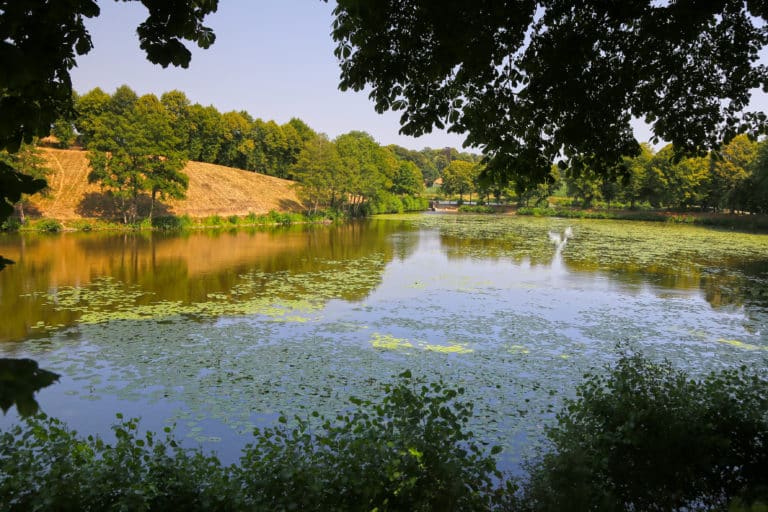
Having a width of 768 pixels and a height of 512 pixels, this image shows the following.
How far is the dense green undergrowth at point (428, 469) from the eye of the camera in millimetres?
3887

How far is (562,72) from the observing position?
562 cm

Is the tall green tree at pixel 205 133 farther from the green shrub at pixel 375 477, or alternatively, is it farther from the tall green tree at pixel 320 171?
the green shrub at pixel 375 477

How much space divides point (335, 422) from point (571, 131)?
4687 millimetres

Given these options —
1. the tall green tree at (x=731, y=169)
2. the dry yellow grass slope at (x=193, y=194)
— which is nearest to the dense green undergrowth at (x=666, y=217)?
the tall green tree at (x=731, y=169)

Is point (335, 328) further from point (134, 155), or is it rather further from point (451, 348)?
point (134, 155)

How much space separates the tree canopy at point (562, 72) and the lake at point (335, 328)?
385 cm

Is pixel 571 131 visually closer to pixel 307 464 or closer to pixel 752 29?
pixel 752 29

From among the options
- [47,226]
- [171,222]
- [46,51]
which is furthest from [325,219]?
[46,51]

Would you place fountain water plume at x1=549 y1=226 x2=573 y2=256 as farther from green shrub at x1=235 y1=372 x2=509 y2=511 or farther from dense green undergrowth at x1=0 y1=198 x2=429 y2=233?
green shrub at x1=235 y1=372 x2=509 y2=511

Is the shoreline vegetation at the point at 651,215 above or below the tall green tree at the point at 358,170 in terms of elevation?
below

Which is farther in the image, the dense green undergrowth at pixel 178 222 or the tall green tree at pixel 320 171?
the tall green tree at pixel 320 171

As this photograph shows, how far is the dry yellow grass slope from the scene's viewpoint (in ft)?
124

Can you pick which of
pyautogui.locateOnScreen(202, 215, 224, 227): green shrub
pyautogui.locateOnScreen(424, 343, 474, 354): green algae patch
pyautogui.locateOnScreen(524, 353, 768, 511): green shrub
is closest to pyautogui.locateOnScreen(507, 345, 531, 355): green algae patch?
pyautogui.locateOnScreen(424, 343, 474, 354): green algae patch

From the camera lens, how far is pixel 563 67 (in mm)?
5621
